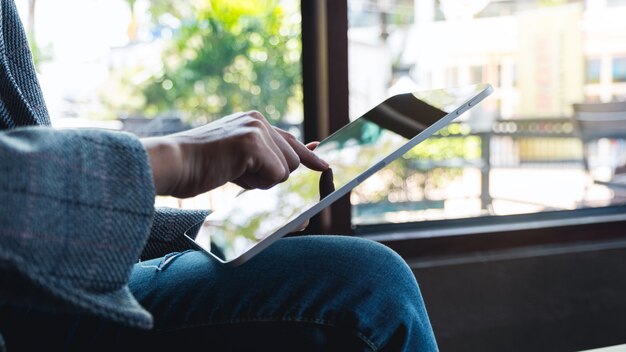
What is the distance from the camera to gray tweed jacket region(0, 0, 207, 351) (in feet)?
1.24

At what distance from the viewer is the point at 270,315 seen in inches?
20.7

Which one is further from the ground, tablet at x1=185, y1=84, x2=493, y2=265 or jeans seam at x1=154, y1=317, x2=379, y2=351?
tablet at x1=185, y1=84, x2=493, y2=265

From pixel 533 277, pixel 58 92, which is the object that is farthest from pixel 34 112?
pixel 533 277

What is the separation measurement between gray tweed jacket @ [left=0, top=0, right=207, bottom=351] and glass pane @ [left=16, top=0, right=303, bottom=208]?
1.20 m

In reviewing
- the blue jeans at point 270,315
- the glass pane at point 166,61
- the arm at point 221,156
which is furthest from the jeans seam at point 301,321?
the glass pane at point 166,61

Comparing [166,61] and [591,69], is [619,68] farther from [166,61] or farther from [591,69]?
[166,61]

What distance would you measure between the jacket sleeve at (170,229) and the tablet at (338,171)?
0.04 ft

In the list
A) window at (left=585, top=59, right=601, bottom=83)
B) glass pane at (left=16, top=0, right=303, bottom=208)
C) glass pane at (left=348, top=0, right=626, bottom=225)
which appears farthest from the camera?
window at (left=585, top=59, right=601, bottom=83)

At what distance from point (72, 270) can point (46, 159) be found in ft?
0.23

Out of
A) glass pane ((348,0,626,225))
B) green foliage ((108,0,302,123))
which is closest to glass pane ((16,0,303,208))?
green foliage ((108,0,302,123))

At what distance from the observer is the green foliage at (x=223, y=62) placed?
1.67 meters

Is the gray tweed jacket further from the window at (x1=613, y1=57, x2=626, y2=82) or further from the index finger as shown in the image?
the window at (x1=613, y1=57, x2=626, y2=82)

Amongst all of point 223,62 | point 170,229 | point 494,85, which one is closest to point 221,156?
point 170,229

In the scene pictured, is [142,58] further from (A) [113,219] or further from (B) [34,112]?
(A) [113,219]
